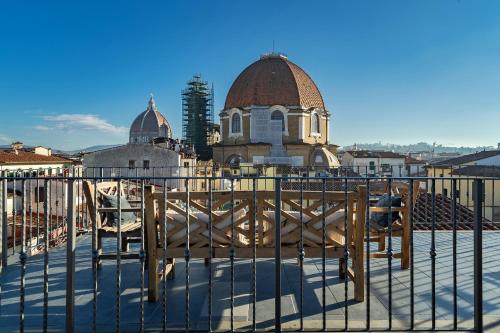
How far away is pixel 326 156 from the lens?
38312 mm

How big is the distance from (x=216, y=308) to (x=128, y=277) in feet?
4.18

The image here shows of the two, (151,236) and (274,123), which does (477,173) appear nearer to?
(274,123)

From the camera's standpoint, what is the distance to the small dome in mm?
63812

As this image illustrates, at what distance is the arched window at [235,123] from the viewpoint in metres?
39.8

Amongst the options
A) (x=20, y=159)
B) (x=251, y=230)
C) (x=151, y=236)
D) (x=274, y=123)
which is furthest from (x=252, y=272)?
(x=274, y=123)

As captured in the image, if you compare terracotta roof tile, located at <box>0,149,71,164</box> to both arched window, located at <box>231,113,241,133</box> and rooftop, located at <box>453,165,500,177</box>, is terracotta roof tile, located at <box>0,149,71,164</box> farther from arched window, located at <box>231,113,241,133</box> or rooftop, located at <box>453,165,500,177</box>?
rooftop, located at <box>453,165,500,177</box>

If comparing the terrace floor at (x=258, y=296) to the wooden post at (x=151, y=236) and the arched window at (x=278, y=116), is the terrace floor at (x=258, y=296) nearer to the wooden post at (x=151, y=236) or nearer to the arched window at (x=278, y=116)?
the wooden post at (x=151, y=236)

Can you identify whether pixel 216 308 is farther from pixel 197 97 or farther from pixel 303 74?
pixel 197 97

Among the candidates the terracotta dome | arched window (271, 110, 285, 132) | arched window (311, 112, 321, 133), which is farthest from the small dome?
arched window (311, 112, 321, 133)

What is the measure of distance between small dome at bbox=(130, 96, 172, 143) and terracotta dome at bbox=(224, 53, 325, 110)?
83.2ft

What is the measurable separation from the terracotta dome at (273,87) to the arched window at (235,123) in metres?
1.09

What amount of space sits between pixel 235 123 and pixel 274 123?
4190mm

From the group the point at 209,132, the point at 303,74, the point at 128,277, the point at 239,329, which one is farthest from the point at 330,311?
the point at 209,132

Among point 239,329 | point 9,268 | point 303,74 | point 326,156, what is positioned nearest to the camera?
point 239,329
